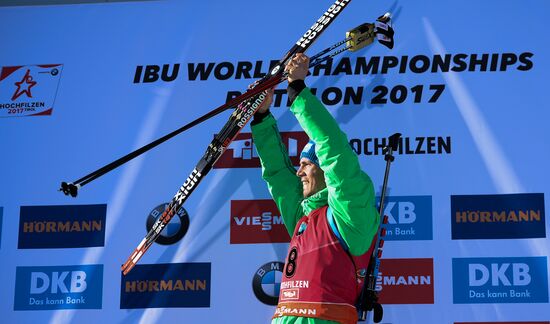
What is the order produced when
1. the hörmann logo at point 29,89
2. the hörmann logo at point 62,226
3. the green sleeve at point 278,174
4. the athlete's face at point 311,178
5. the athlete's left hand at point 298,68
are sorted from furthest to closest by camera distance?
the hörmann logo at point 29,89 → the hörmann logo at point 62,226 → the green sleeve at point 278,174 → the athlete's face at point 311,178 → the athlete's left hand at point 298,68

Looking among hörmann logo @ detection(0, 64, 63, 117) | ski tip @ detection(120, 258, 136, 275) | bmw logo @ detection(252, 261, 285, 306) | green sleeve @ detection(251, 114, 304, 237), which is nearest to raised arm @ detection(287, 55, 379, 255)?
green sleeve @ detection(251, 114, 304, 237)

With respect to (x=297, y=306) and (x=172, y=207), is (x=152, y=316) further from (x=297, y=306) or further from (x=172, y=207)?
(x=297, y=306)

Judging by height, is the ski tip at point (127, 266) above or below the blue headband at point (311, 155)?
below

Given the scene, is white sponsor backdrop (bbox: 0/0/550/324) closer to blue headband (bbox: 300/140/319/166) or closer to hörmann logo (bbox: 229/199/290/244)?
hörmann logo (bbox: 229/199/290/244)

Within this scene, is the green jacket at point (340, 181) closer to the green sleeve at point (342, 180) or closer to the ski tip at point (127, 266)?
the green sleeve at point (342, 180)

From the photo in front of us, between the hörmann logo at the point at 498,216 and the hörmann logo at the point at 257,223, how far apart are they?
766mm

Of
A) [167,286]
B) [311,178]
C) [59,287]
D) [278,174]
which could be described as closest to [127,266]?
[167,286]

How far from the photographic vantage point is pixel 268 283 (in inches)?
166

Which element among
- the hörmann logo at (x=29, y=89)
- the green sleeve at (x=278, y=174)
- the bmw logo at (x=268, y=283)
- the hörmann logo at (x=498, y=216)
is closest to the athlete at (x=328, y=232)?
the green sleeve at (x=278, y=174)

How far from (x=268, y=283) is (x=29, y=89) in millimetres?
1526

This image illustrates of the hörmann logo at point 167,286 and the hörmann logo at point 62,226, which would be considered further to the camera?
the hörmann logo at point 62,226

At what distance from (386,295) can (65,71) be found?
188 centimetres

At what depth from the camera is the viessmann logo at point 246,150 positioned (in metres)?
4.34

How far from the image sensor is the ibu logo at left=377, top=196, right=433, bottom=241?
4148 millimetres
